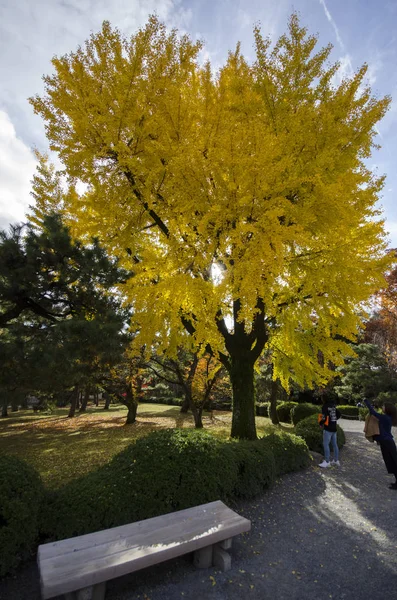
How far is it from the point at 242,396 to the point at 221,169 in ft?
17.6

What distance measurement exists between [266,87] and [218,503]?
7.45m

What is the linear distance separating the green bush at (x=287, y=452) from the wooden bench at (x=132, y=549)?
2837 millimetres

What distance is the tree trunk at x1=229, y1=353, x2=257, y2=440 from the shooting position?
283 inches

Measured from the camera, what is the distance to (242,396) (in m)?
7.39

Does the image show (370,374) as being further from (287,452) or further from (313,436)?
(287,452)

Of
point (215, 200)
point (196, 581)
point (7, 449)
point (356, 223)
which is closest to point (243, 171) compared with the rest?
point (215, 200)

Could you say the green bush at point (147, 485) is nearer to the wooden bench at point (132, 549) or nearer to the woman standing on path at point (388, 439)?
the wooden bench at point (132, 549)

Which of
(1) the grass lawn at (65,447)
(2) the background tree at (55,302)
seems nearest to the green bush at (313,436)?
(1) the grass lawn at (65,447)

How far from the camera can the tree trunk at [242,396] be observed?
720 cm

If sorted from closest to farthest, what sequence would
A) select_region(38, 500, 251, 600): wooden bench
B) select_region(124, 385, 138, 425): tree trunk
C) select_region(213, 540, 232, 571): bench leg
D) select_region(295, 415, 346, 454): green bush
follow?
select_region(38, 500, 251, 600): wooden bench
select_region(213, 540, 232, 571): bench leg
select_region(295, 415, 346, 454): green bush
select_region(124, 385, 138, 425): tree trunk

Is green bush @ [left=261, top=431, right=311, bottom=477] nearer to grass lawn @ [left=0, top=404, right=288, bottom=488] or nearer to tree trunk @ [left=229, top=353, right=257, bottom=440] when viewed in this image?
tree trunk @ [left=229, top=353, right=257, bottom=440]

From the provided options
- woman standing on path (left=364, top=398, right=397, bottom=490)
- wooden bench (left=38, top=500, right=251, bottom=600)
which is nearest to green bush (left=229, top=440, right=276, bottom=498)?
wooden bench (left=38, top=500, right=251, bottom=600)

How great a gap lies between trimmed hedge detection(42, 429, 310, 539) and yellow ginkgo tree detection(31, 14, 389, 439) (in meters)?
2.09

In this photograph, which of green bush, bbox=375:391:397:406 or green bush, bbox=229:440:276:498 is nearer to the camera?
green bush, bbox=229:440:276:498
